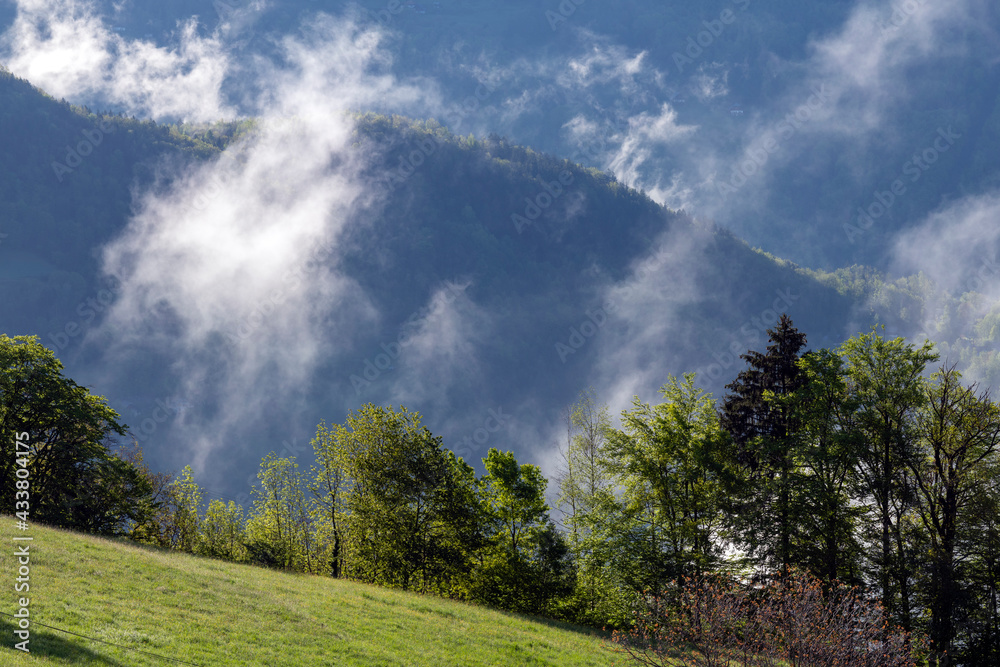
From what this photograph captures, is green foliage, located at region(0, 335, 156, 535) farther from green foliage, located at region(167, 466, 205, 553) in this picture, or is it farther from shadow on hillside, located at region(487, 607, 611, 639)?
shadow on hillside, located at region(487, 607, 611, 639)

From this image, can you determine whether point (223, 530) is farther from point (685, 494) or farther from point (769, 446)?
point (769, 446)

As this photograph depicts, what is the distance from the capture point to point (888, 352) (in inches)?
1294

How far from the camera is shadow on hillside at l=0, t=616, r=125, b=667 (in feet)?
48.9

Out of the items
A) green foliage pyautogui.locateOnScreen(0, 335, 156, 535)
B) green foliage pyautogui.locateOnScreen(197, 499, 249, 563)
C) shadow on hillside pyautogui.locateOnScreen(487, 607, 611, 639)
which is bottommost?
shadow on hillside pyautogui.locateOnScreen(487, 607, 611, 639)

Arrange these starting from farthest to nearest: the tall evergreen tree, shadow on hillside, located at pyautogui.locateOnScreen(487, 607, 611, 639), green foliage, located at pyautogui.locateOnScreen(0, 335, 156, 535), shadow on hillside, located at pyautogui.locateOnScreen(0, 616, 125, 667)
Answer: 1. green foliage, located at pyautogui.locateOnScreen(0, 335, 156, 535)
2. the tall evergreen tree
3. shadow on hillside, located at pyautogui.locateOnScreen(487, 607, 611, 639)
4. shadow on hillside, located at pyautogui.locateOnScreen(0, 616, 125, 667)

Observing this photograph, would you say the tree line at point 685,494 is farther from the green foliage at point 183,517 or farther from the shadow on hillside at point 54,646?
the shadow on hillside at point 54,646

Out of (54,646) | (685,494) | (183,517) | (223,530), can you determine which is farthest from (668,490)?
(223,530)

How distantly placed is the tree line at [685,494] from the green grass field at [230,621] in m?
6.12

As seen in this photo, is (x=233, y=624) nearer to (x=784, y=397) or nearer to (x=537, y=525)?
(x=537, y=525)

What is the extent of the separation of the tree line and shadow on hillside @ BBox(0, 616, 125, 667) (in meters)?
17.0

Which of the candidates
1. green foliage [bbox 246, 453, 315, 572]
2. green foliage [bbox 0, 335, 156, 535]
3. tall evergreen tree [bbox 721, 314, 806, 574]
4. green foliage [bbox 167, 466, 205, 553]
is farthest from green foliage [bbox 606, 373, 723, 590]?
green foliage [bbox 167, 466, 205, 553]

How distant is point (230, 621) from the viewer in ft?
68.5

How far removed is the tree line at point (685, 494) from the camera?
98.8 feet

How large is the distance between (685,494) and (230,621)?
78.5ft
